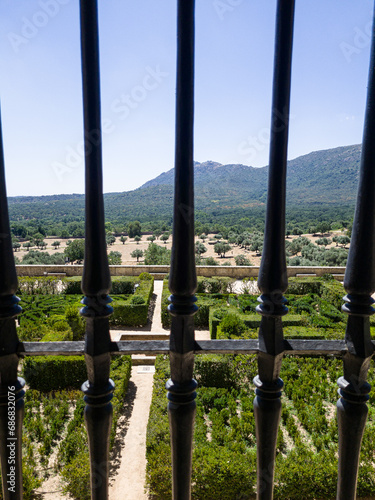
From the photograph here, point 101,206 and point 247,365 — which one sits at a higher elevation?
point 101,206

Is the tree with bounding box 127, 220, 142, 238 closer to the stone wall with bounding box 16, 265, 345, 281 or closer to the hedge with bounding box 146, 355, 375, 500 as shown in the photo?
the stone wall with bounding box 16, 265, 345, 281

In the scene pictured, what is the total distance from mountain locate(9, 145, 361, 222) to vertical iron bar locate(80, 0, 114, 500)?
84120mm

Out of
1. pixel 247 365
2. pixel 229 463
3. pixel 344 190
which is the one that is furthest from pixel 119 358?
pixel 344 190

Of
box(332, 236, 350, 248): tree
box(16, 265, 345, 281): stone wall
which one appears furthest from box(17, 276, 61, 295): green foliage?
box(332, 236, 350, 248): tree

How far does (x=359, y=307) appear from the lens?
1.08 meters

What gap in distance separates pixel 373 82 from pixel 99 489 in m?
1.52

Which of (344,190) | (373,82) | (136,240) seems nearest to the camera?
(373,82)

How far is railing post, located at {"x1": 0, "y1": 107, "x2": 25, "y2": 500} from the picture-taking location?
1.05m

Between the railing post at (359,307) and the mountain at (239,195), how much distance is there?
3322 inches

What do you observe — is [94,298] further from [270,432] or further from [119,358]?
[119,358]

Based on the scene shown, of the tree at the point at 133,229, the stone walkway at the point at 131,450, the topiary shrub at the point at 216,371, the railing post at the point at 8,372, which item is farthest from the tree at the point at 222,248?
the railing post at the point at 8,372

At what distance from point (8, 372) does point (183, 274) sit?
629 mm

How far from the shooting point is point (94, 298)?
1101 millimetres

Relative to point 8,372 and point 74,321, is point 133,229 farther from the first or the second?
point 8,372
